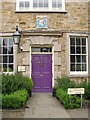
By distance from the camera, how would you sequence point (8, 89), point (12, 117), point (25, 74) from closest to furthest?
point (12, 117), point (8, 89), point (25, 74)

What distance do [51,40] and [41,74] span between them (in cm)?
213

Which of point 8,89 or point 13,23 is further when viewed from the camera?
point 13,23

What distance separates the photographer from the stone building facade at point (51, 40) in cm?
983

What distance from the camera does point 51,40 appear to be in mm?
9891

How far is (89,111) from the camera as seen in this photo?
6.12 m

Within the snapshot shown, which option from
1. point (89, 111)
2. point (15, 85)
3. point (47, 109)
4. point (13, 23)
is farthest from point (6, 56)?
point (89, 111)

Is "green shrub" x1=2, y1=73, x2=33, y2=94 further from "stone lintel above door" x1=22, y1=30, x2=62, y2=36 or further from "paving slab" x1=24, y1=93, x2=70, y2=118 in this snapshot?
"stone lintel above door" x1=22, y1=30, x2=62, y2=36

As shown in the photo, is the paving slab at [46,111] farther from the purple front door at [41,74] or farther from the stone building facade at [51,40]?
the stone building facade at [51,40]

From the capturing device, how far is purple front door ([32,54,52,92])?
1003 cm

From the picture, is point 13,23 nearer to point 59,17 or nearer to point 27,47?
point 27,47

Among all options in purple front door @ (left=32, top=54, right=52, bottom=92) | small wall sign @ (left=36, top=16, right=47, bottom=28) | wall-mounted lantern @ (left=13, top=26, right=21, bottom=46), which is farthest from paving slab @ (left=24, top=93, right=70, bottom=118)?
small wall sign @ (left=36, top=16, right=47, bottom=28)

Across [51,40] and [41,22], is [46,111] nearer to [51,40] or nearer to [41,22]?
[51,40]

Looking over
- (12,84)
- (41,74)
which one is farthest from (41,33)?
(12,84)

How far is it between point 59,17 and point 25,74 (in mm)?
3983
